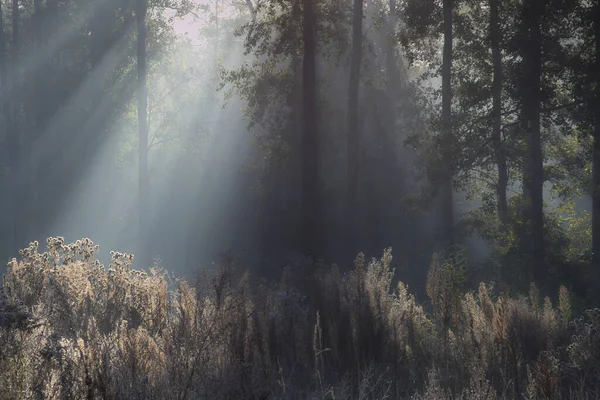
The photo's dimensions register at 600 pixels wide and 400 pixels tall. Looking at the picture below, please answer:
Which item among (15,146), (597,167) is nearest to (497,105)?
(597,167)

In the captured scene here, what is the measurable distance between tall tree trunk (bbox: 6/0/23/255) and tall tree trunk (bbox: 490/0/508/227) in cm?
2356

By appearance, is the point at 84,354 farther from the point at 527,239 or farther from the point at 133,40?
the point at 133,40

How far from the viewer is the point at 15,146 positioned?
38688 millimetres

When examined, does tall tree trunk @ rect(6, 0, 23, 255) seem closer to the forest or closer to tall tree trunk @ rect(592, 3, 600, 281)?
the forest

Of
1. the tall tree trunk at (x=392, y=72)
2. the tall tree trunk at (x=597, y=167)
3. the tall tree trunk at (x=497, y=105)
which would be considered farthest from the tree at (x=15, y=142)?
the tall tree trunk at (x=597, y=167)

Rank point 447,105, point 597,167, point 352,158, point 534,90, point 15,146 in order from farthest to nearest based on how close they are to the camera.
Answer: point 15,146 → point 447,105 → point 352,158 → point 597,167 → point 534,90

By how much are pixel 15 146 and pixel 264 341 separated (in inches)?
1359

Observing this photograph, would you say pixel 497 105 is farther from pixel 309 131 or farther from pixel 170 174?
pixel 170 174

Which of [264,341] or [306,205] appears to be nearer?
[264,341]

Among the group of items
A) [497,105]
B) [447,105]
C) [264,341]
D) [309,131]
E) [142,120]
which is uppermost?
[142,120]

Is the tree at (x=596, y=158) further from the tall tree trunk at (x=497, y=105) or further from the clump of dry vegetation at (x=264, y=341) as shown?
the clump of dry vegetation at (x=264, y=341)

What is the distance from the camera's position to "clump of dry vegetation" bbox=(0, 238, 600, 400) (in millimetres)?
5773

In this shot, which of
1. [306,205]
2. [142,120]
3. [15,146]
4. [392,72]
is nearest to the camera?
[306,205]

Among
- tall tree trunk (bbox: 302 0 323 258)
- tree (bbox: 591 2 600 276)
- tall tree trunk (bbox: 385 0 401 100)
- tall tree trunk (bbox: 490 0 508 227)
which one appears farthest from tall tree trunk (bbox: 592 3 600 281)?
tall tree trunk (bbox: 385 0 401 100)
